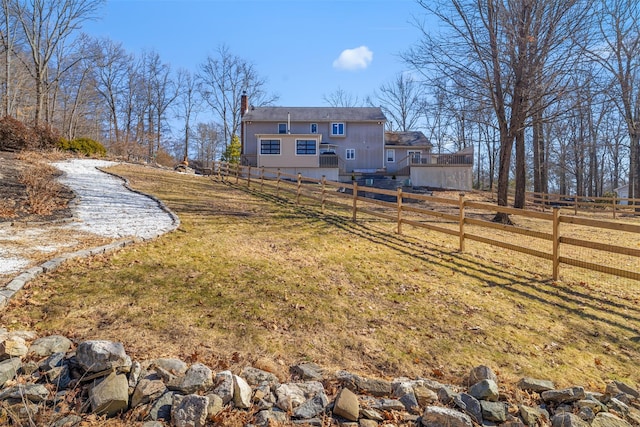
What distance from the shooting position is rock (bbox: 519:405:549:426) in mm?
2863

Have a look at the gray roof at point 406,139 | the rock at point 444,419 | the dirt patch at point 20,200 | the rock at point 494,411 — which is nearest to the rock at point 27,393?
the rock at point 444,419

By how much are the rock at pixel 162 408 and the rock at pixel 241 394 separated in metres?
0.45

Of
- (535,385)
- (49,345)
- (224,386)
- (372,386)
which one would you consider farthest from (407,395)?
(49,345)

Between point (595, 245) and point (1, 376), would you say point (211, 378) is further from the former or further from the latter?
point (595, 245)

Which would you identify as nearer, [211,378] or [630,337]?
[211,378]

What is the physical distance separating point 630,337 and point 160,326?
5.42 m

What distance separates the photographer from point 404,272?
638 centimetres

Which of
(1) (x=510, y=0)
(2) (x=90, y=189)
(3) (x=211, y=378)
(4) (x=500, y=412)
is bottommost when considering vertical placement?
(4) (x=500, y=412)

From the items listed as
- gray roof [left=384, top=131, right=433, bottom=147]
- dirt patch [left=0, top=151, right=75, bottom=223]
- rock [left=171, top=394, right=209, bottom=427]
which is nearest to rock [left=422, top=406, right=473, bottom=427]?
rock [left=171, top=394, right=209, bottom=427]

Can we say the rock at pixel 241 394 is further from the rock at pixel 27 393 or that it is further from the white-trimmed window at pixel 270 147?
the white-trimmed window at pixel 270 147

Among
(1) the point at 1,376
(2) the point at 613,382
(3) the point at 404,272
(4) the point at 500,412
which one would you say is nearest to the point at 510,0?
(3) the point at 404,272

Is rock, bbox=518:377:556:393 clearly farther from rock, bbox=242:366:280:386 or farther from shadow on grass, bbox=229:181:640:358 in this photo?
rock, bbox=242:366:280:386

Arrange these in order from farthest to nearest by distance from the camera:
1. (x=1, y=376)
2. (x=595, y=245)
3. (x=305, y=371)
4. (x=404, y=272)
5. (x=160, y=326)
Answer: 1. (x=404, y=272)
2. (x=595, y=245)
3. (x=160, y=326)
4. (x=305, y=371)
5. (x=1, y=376)

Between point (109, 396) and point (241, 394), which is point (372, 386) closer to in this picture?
point (241, 394)
